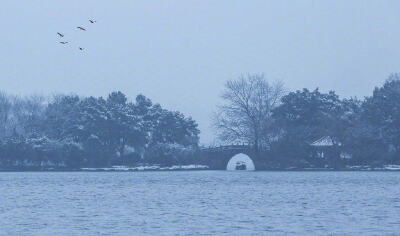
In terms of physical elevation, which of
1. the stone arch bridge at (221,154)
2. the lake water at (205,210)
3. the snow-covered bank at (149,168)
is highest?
the stone arch bridge at (221,154)

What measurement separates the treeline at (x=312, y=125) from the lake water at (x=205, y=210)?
1058 inches

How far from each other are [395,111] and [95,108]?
3033 cm

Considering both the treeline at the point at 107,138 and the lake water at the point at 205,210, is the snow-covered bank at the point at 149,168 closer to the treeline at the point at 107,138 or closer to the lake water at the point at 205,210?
the treeline at the point at 107,138

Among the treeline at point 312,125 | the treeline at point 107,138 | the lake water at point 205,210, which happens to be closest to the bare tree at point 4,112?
the treeline at point 107,138

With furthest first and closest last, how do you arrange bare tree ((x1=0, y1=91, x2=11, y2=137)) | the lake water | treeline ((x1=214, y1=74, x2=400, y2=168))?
bare tree ((x1=0, y1=91, x2=11, y2=137)), treeline ((x1=214, y1=74, x2=400, y2=168)), the lake water

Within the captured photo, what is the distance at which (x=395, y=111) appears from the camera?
271 feet

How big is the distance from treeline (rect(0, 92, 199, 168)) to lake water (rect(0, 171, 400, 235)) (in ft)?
116

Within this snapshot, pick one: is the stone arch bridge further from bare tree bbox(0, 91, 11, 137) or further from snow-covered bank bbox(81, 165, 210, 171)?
bare tree bbox(0, 91, 11, 137)

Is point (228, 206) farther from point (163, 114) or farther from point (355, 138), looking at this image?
point (163, 114)

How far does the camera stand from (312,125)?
89.2 metres

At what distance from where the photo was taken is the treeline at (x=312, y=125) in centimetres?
8375

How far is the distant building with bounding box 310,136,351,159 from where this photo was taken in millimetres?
87344

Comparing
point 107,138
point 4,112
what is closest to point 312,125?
point 107,138

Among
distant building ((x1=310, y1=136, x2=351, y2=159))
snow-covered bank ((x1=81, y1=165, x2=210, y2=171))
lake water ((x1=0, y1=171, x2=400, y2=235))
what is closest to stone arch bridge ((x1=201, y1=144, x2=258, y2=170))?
snow-covered bank ((x1=81, y1=165, x2=210, y2=171))
